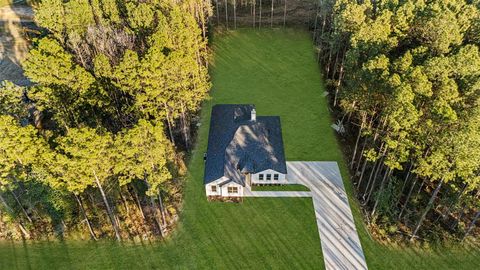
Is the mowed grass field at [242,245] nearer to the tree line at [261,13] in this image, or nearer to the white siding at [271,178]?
the white siding at [271,178]

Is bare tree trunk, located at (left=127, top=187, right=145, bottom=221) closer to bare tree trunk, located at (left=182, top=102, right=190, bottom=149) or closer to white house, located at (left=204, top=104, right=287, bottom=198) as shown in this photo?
white house, located at (left=204, top=104, right=287, bottom=198)

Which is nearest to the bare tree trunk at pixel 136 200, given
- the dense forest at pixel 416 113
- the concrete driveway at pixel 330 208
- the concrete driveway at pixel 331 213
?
the concrete driveway at pixel 330 208

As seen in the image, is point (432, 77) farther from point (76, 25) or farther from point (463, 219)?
point (76, 25)

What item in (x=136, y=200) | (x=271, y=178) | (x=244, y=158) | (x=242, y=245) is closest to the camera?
(x=242, y=245)

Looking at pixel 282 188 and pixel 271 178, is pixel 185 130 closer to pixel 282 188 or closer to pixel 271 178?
pixel 271 178

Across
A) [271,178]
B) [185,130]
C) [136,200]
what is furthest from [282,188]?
[136,200]
